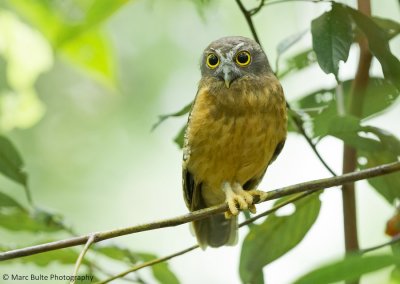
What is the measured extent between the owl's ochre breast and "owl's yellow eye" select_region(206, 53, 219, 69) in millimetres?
127

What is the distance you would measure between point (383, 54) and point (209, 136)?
1.21 metres

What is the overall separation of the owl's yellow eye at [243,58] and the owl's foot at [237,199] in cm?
63

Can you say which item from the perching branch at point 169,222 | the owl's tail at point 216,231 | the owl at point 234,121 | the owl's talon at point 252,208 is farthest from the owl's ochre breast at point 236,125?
the perching branch at point 169,222

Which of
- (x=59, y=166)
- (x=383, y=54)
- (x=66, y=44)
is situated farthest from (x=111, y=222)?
(x=383, y=54)

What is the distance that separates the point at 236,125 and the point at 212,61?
0.38m

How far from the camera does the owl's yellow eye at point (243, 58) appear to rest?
11.5 ft

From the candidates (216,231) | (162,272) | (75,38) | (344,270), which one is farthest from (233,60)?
(344,270)

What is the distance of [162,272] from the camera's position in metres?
2.94

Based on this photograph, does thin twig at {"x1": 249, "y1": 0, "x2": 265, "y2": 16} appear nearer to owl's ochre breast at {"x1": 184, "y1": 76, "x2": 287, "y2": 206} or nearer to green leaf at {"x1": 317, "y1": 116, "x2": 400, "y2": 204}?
green leaf at {"x1": 317, "y1": 116, "x2": 400, "y2": 204}

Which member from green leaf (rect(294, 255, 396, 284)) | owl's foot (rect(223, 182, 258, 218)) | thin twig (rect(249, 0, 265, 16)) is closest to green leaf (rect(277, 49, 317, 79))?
owl's foot (rect(223, 182, 258, 218))

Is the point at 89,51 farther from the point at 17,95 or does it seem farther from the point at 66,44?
the point at 17,95

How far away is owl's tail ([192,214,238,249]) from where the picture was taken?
3922 mm

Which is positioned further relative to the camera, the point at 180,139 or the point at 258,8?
the point at 180,139

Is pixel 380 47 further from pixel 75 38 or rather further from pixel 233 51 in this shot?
pixel 75 38
